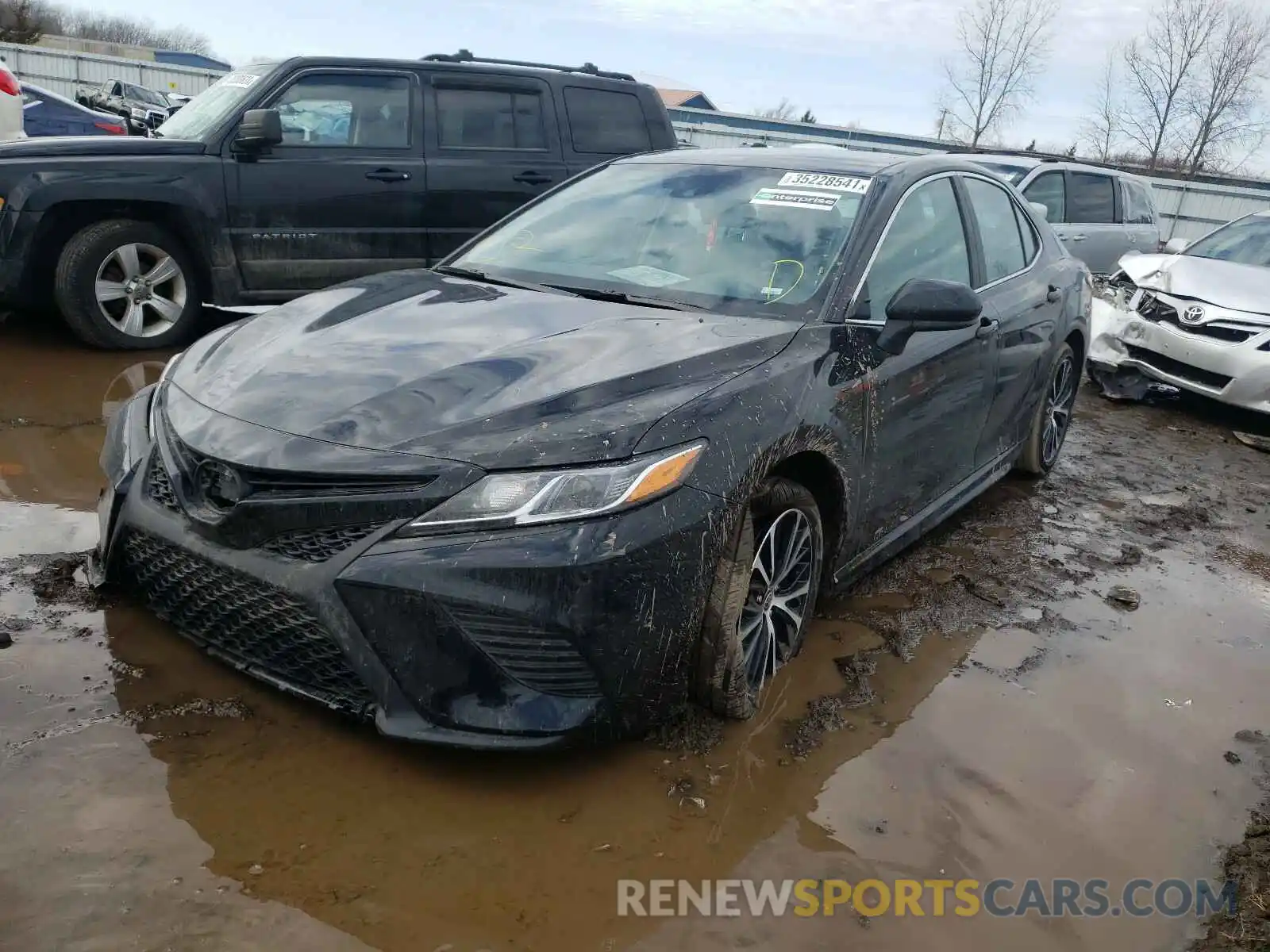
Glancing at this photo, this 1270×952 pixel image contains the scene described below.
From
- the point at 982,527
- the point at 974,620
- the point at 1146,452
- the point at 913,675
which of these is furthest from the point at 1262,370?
the point at 913,675

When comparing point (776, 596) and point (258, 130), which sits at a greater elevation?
point (258, 130)

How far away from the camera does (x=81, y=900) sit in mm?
2000

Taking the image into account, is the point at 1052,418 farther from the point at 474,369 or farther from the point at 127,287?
the point at 127,287

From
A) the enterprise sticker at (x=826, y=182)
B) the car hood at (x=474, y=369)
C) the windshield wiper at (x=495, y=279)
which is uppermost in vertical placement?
the enterprise sticker at (x=826, y=182)

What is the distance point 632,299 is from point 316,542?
1.39 meters

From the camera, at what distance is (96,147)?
Result: 231 inches

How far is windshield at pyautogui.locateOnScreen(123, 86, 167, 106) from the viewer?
2533 cm

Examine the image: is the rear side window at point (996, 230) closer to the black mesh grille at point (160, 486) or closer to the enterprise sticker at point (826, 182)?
the enterprise sticker at point (826, 182)

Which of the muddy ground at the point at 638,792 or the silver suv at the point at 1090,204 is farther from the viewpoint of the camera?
the silver suv at the point at 1090,204

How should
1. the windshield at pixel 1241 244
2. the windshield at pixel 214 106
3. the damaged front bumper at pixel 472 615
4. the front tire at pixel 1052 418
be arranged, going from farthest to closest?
the windshield at pixel 1241 244 < the windshield at pixel 214 106 < the front tire at pixel 1052 418 < the damaged front bumper at pixel 472 615

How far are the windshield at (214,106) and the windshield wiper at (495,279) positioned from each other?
332 centimetres

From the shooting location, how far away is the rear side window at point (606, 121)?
7.26m

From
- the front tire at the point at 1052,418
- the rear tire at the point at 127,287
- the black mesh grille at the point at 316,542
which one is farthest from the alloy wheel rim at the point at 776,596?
the rear tire at the point at 127,287

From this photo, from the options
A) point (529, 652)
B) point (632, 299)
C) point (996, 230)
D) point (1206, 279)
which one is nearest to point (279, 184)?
point (632, 299)
